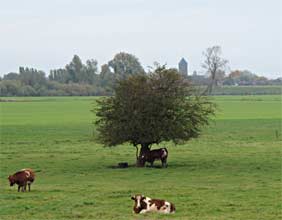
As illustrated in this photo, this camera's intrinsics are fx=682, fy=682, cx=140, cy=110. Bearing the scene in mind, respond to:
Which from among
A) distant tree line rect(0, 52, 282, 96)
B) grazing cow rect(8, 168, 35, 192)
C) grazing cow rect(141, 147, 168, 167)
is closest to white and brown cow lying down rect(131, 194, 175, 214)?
grazing cow rect(8, 168, 35, 192)

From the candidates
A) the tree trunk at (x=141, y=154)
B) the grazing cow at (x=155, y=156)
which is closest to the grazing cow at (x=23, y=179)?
the tree trunk at (x=141, y=154)

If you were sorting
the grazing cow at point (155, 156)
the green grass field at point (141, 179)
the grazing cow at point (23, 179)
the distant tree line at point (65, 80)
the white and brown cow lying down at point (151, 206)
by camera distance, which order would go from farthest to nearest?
the distant tree line at point (65, 80) → the grazing cow at point (155, 156) → the grazing cow at point (23, 179) → the green grass field at point (141, 179) → the white and brown cow lying down at point (151, 206)

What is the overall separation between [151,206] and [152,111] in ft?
54.3

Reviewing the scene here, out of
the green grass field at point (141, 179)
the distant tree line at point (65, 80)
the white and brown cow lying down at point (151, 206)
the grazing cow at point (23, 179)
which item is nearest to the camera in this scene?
the white and brown cow lying down at point (151, 206)

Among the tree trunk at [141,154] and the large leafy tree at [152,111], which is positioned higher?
the large leafy tree at [152,111]

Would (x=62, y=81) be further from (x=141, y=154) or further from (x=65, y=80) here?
(x=141, y=154)

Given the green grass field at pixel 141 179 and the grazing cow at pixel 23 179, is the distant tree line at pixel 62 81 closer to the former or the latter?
the green grass field at pixel 141 179

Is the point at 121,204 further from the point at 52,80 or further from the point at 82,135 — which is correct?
the point at 52,80

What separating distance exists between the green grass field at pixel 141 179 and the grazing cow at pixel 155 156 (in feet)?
2.31

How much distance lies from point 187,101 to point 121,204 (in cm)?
1583

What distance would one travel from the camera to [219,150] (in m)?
42.2

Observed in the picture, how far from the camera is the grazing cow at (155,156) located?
112ft

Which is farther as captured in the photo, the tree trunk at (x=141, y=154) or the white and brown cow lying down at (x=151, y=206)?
the tree trunk at (x=141, y=154)

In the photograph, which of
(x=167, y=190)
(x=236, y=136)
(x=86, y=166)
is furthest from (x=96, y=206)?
(x=236, y=136)
